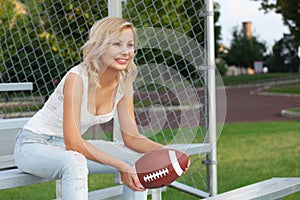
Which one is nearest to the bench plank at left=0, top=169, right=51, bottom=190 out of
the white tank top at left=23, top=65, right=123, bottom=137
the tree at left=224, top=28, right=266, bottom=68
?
the white tank top at left=23, top=65, right=123, bottom=137

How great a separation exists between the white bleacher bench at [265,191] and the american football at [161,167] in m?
0.57

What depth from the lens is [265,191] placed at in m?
3.96

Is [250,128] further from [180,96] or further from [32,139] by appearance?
[32,139]

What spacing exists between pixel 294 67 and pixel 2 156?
4447 centimetres

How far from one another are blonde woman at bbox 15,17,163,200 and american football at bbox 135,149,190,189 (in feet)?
0.27

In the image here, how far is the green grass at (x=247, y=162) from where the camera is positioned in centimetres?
602

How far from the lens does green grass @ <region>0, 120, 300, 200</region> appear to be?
6.02 m

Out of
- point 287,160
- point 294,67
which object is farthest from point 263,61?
point 287,160

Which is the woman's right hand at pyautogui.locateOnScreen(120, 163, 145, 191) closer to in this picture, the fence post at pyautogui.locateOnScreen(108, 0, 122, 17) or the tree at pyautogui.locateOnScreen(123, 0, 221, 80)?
the tree at pyautogui.locateOnScreen(123, 0, 221, 80)

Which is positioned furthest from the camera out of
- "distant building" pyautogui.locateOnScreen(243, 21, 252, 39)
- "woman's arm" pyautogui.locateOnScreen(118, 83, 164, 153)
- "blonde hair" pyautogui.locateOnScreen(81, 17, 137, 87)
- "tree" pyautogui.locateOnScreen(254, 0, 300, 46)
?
"distant building" pyautogui.locateOnScreen(243, 21, 252, 39)

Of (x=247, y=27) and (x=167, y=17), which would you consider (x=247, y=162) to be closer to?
(x=167, y=17)

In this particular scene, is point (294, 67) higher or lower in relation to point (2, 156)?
lower

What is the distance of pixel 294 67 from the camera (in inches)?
1852

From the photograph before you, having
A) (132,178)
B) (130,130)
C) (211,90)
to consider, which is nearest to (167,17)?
(211,90)
